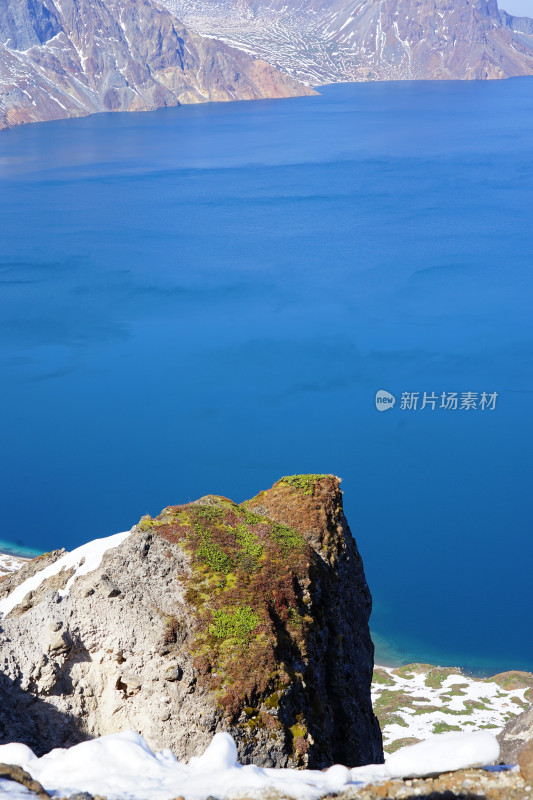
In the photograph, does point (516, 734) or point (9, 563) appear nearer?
point (516, 734)

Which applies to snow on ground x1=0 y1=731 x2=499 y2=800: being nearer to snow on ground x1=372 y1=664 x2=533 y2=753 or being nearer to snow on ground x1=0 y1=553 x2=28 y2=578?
snow on ground x1=372 y1=664 x2=533 y2=753

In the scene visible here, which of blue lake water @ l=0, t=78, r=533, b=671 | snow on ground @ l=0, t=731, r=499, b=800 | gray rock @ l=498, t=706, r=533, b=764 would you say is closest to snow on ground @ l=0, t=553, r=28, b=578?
blue lake water @ l=0, t=78, r=533, b=671

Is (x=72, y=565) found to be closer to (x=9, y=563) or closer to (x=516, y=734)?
(x=516, y=734)

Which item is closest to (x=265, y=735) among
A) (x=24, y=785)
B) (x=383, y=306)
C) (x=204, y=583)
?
(x=204, y=583)

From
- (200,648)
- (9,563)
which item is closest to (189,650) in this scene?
(200,648)

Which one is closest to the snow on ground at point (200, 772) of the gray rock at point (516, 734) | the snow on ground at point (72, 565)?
the snow on ground at point (72, 565)

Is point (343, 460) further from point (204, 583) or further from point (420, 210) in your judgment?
point (420, 210)
